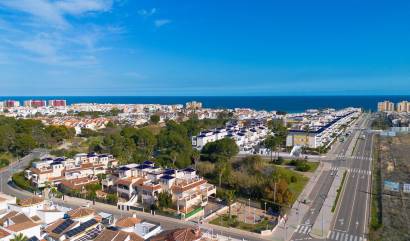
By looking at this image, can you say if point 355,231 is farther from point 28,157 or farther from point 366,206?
point 28,157

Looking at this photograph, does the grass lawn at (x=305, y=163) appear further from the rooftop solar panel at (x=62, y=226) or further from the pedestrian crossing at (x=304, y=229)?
the rooftop solar panel at (x=62, y=226)

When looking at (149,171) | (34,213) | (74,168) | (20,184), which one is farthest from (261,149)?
(34,213)

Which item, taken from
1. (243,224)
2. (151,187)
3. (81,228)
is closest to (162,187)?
(151,187)

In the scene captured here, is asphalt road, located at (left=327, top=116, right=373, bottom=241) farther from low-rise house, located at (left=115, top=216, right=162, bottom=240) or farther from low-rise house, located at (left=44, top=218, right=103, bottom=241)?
low-rise house, located at (left=44, top=218, right=103, bottom=241)

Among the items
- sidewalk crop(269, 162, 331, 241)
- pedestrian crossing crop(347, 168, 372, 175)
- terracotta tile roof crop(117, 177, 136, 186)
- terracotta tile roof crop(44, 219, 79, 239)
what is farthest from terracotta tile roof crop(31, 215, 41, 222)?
pedestrian crossing crop(347, 168, 372, 175)

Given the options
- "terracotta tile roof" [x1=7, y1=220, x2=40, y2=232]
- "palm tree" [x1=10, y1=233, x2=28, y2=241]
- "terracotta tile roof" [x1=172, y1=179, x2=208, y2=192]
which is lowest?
"terracotta tile roof" [x1=172, y1=179, x2=208, y2=192]

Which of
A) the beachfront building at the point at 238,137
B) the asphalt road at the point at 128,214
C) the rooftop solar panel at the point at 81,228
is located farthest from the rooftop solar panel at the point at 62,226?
the beachfront building at the point at 238,137

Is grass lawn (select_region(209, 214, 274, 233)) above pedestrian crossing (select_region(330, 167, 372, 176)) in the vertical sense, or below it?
below
